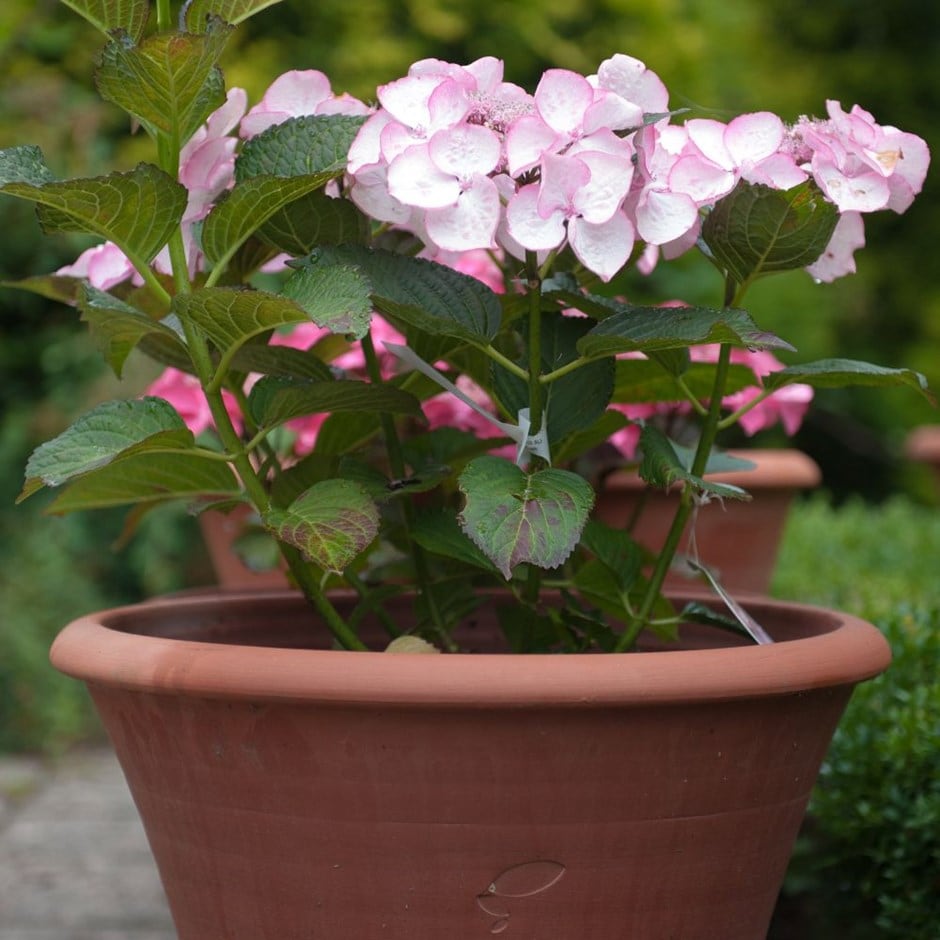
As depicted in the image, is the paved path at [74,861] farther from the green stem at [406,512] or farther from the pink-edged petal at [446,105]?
the pink-edged petal at [446,105]

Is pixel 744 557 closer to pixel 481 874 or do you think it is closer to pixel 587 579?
pixel 587 579

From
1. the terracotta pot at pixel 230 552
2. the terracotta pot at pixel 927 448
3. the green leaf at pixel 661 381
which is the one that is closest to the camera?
the green leaf at pixel 661 381

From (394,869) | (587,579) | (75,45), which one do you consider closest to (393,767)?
(394,869)

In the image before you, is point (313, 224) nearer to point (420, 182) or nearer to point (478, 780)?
point (420, 182)

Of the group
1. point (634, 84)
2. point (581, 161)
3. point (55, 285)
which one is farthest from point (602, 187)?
point (55, 285)

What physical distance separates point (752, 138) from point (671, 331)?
16 centimetres

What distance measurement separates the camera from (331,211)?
1.02 metres

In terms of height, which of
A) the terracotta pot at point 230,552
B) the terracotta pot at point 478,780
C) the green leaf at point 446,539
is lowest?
the terracotta pot at point 230,552

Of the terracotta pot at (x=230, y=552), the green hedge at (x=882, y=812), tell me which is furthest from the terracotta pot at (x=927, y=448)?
the terracotta pot at (x=230, y=552)

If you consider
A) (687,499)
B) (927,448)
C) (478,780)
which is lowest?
(927,448)

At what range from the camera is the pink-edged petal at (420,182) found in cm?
86

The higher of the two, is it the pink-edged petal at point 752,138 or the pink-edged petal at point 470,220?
the pink-edged petal at point 752,138

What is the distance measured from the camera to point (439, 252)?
1.10 meters

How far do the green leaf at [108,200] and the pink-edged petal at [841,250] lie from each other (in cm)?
50
